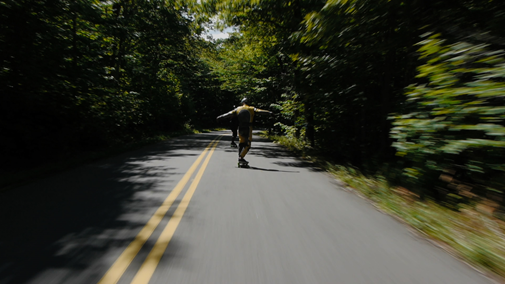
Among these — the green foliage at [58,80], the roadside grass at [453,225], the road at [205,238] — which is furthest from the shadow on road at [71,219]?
the roadside grass at [453,225]

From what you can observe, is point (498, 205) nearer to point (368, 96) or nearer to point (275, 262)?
point (275, 262)

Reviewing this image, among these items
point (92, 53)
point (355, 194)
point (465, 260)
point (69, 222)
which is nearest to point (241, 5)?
point (92, 53)

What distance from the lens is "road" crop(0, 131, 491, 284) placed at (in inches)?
106

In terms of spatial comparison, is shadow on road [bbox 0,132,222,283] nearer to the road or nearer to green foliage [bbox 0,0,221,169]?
the road

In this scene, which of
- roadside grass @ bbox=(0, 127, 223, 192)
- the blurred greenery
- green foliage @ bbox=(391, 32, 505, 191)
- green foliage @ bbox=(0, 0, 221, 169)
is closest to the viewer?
green foliage @ bbox=(391, 32, 505, 191)

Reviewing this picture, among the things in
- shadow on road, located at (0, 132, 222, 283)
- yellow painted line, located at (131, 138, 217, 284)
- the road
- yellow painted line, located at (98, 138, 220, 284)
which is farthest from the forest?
yellow painted line, located at (98, 138, 220, 284)

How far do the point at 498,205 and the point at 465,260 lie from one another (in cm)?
144

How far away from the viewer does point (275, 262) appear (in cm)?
294

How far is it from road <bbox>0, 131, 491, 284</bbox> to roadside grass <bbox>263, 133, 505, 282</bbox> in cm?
20

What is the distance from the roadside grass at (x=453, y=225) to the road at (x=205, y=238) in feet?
0.64

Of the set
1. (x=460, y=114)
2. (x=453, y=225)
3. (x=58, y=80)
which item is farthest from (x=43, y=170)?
(x=460, y=114)

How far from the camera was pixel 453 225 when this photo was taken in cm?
376

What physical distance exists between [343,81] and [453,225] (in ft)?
18.9

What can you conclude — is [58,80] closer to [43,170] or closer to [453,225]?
[43,170]
